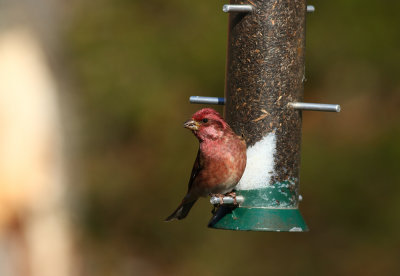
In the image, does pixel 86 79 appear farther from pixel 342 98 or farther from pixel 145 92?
pixel 342 98

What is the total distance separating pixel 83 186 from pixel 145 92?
2386 millimetres

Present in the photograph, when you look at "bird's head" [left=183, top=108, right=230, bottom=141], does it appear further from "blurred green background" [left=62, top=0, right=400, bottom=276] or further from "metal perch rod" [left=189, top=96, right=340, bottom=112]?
"blurred green background" [left=62, top=0, right=400, bottom=276]

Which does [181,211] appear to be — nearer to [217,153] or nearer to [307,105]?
[217,153]

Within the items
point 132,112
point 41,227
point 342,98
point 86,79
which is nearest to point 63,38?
point 86,79

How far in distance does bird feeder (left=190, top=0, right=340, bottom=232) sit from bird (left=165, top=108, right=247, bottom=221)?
20cm

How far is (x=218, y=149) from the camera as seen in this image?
7.84 m

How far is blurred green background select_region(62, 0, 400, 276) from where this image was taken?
14750 millimetres

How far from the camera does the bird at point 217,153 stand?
7.82m

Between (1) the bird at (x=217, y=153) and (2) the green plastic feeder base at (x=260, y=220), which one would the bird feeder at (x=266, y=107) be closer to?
(2) the green plastic feeder base at (x=260, y=220)

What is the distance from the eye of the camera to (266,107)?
810cm

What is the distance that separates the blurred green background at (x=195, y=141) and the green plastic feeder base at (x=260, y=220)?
22.0ft

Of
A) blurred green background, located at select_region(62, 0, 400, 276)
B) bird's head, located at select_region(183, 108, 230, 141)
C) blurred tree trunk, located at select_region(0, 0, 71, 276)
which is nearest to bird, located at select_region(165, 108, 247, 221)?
bird's head, located at select_region(183, 108, 230, 141)

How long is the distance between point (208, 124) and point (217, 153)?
0.85 ft

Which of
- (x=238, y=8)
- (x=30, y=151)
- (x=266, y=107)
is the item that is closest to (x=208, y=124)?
(x=266, y=107)
